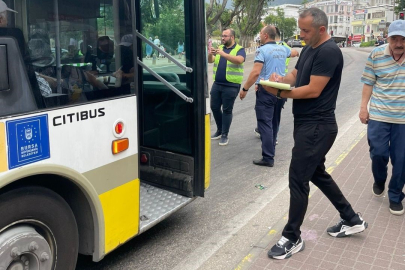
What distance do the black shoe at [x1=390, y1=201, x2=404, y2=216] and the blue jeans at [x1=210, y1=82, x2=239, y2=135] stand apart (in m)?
3.36

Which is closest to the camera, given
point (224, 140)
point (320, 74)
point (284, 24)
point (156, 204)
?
point (320, 74)

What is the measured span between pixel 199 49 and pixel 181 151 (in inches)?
40.3

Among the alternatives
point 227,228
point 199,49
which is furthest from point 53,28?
point 227,228

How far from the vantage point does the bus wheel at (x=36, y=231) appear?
8.16 ft

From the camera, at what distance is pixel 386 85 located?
174 inches

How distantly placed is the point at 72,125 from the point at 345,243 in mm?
2588

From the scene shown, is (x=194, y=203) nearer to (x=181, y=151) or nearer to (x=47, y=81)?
(x=181, y=151)

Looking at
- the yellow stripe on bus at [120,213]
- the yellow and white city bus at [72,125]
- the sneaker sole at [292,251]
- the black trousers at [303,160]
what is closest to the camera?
the yellow and white city bus at [72,125]

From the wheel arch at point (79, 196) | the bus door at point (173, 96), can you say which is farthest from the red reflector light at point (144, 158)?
the wheel arch at point (79, 196)

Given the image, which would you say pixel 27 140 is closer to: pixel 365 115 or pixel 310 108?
pixel 310 108

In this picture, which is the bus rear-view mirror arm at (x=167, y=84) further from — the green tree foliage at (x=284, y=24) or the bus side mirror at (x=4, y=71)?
the green tree foliage at (x=284, y=24)

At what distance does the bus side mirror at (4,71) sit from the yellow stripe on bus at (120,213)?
39.7 inches

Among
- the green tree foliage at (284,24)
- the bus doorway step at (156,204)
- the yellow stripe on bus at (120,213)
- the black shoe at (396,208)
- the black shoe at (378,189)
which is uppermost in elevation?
the green tree foliage at (284,24)

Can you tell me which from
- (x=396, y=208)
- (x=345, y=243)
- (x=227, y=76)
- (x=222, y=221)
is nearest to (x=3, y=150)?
(x=222, y=221)
